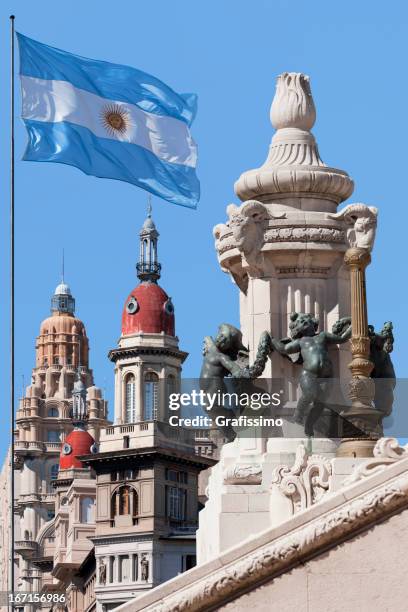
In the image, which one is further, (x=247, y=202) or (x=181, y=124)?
(x=181, y=124)

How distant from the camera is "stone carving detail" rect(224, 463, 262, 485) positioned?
3434 centimetres

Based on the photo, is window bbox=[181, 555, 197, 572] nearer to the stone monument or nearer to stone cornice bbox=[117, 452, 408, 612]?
the stone monument

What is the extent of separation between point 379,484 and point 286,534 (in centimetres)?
129

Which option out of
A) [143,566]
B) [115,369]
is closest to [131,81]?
[143,566]

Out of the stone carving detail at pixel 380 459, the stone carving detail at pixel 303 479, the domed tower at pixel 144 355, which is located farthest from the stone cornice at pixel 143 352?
the stone carving detail at pixel 380 459

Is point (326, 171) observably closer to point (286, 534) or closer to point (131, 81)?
point (131, 81)

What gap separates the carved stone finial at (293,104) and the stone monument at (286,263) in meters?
0.13

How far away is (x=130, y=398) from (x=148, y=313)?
5648mm

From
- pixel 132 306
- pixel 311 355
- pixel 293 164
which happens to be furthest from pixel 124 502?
pixel 311 355

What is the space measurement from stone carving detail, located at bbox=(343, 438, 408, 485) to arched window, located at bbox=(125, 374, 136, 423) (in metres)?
108

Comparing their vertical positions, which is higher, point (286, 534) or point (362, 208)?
point (362, 208)

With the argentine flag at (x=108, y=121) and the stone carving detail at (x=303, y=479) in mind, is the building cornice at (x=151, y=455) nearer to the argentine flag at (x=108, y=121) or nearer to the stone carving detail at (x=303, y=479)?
the argentine flag at (x=108, y=121)

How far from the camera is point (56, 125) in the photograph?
138ft

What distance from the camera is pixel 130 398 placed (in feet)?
454
